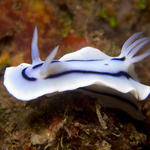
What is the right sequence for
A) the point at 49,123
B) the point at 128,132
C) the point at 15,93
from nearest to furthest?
the point at 15,93 < the point at 49,123 < the point at 128,132

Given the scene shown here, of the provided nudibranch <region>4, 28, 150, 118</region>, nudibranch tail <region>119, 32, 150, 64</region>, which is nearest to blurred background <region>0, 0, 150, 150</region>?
nudibranch <region>4, 28, 150, 118</region>

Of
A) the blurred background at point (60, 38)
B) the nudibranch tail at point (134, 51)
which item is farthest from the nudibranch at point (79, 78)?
the blurred background at point (60, 38)

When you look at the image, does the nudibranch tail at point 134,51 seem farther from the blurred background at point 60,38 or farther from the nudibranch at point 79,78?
the blurred background at point 60,38

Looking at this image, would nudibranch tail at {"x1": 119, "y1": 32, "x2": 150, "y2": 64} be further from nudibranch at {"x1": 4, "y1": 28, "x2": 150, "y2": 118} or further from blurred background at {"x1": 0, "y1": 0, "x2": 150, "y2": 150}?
blurred background at {"x1": 0, "y1": 0, "x2": 150, "y2": 150}

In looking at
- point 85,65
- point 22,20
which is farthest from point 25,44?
point 85,65

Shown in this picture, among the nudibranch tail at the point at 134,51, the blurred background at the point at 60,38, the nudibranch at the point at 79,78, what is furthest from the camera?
the nudibranch tail at the point at 134,51

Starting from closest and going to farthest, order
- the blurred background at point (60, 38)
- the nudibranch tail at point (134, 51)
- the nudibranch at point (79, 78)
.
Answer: the nudibranch at point (79, 78) → the blurred background at point (60, 38) → the nudibranch tail at point (134, 51)

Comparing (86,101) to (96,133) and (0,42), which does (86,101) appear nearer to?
(96,133)
